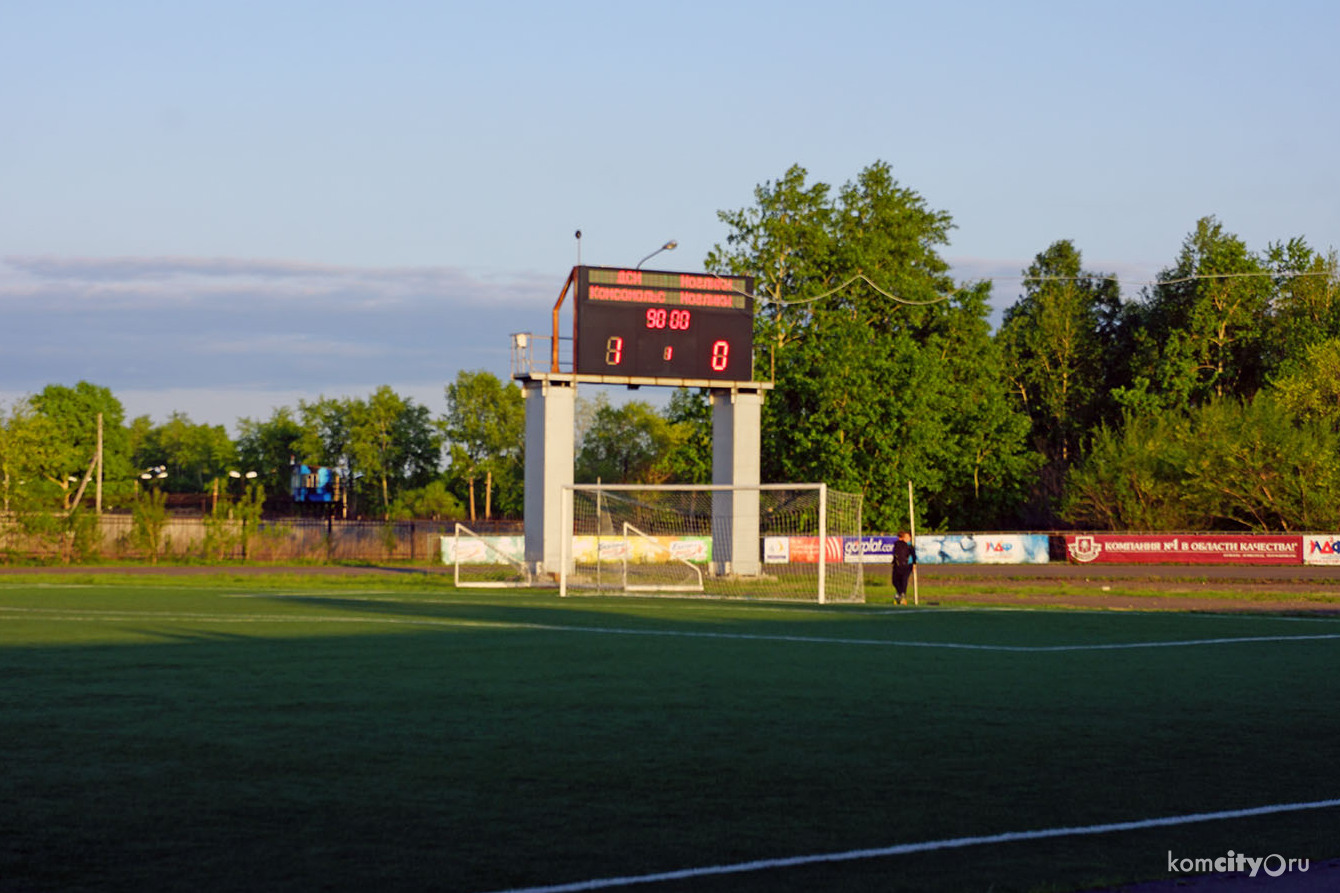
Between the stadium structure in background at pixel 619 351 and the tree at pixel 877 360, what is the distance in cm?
1451

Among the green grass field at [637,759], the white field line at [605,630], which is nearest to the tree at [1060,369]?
the white field line at [605,630]

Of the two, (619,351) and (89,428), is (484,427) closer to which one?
(89,428)

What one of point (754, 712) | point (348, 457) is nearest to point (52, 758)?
point (754, 712)

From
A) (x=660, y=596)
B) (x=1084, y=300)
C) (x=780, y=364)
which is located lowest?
(x=660, y=596)

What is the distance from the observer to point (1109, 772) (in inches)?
334

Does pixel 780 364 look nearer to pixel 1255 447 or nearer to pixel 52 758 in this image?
pixel 1255 447

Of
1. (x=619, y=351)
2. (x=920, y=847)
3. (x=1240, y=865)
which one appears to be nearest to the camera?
(x=1240, y=865)

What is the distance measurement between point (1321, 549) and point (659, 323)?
25.9 m

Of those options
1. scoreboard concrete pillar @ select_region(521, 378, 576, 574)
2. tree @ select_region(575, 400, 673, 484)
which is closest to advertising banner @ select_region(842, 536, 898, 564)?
scoreboard concrete pillar @ select_region(521, 378, 576, 574)

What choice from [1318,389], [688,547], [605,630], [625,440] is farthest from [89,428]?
[605,630]

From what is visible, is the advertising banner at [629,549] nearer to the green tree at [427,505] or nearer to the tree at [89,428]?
the green tree at [427,505]

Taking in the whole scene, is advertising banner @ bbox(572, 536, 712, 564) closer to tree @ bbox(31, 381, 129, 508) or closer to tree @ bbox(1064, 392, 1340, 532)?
tree @ bbox(1064, 392, 1340, 532)

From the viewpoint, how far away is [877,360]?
56281 millimetres

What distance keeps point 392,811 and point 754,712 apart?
173 inches
